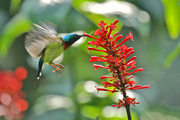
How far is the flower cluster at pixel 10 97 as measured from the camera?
1.74m

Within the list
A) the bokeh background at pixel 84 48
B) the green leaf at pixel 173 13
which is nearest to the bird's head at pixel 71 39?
the bokeh background at pixel 84 48

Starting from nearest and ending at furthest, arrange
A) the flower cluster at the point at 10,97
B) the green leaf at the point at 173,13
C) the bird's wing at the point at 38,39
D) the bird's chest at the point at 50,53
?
the bird's wing at the point at 38,39 → the bird's chest at the point at 50,53 → the green leaf at the point at 173,13 → the flower cluster at the point at 10,97

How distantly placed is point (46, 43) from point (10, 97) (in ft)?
3.45

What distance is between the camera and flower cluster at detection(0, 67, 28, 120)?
1.74 meters

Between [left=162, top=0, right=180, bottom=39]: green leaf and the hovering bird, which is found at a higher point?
[left=162, top=0, right=180, bottom=39]: green leaf

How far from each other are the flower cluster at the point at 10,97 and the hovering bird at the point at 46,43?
2.90 ft

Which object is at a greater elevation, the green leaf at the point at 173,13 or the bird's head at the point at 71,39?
the green leaf at the point at 173,13

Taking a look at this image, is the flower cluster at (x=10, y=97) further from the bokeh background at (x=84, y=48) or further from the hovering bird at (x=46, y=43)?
the hovering bird at (x=46, y=43)

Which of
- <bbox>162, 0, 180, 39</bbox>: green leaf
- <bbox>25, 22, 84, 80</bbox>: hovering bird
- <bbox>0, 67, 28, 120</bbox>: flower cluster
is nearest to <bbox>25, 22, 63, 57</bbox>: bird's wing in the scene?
<bbox>25, 22, 84, 80</bbox>: hovering bird

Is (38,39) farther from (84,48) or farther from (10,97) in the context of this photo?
(10,97)

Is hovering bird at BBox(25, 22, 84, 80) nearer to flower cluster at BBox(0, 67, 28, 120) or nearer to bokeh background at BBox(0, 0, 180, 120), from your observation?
bokeh background at BBox(0, 0, 180, 120)

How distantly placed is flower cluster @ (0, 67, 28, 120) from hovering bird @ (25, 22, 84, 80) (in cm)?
88

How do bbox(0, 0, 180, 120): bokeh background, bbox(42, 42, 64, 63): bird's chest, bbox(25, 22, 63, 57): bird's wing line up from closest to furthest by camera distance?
bbox(25, 22, 63, 57): bird's wing < bbox(42, 42, 64, 63): bird's chest < bbox(0, 0, 180, 120): bokeh background

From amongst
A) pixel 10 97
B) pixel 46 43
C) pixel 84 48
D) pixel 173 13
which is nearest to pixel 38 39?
pixel 46 43
